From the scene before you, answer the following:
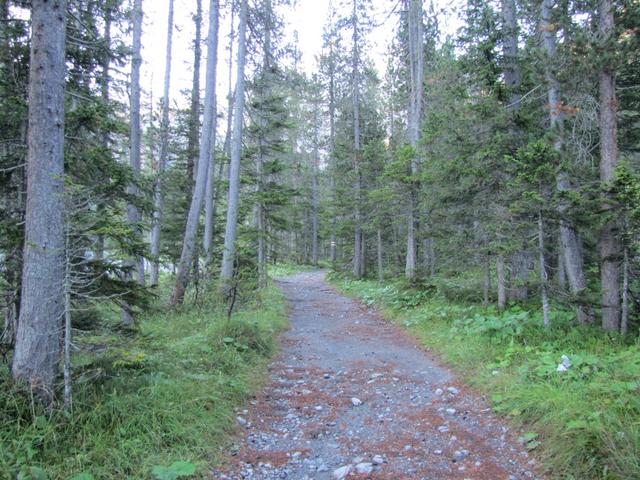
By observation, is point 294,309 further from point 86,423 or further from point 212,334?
point 86,423

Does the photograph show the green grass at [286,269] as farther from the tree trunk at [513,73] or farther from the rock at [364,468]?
the rock at [364,468]

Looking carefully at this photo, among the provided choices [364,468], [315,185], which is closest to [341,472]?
[364,468]

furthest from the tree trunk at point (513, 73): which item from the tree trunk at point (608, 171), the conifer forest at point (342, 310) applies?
the tree trunk at point (608, 171)

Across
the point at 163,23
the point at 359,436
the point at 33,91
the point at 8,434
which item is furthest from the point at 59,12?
the point at 163,23

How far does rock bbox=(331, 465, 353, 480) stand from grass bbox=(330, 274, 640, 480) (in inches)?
71.4

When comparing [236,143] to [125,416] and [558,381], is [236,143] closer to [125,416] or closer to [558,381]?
[125,416]

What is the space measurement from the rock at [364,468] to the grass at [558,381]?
1.61 meters

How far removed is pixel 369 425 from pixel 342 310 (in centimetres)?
917

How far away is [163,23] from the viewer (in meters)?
16.2

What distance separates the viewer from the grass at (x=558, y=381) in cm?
351

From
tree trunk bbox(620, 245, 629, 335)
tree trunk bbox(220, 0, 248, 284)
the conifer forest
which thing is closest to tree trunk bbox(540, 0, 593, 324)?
the conifer forest

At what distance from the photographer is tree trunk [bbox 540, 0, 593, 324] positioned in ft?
23.6

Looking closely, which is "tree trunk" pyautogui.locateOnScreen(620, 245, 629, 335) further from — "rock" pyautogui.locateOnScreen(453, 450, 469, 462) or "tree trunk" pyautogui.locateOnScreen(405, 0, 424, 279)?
"tree trunk" pyautogui.locateOnScreen(405, 0, 424, 279)

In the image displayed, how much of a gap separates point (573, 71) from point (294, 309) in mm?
10403
